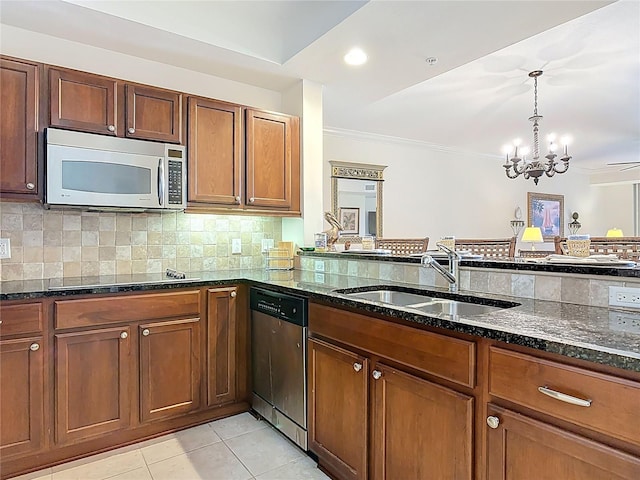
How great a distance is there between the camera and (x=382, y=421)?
1.60 m

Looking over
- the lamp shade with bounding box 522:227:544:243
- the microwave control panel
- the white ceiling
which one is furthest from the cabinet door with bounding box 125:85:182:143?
the lamp shade with bounding box 522:227:544:243

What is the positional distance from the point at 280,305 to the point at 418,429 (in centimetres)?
104

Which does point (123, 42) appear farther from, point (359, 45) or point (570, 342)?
point (570, 342)

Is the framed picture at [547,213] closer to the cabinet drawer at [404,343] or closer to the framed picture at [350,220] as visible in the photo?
the framed picture at [350,220]

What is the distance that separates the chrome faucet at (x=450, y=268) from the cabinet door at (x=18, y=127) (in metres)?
2.12

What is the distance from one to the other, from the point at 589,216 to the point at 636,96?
16.9 feet

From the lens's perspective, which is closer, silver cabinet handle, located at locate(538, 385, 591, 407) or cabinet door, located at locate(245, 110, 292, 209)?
silver cabinet handle, located at locate(538, 385, 591, 407)

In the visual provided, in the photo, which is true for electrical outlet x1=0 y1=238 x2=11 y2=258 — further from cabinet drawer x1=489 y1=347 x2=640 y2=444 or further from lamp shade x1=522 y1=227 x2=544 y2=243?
lamp shade x1=522 y1=227 x2=544 y2=243

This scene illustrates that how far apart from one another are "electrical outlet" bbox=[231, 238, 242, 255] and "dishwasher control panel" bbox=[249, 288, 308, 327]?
2.25ft

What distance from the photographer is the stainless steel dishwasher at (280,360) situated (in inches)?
82.5

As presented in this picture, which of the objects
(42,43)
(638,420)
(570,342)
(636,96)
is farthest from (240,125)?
(636,96)

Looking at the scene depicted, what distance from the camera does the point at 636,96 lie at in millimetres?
4117

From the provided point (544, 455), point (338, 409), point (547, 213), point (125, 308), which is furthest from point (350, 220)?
point (547, 213)

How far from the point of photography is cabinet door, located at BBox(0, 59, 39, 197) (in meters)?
2.10
